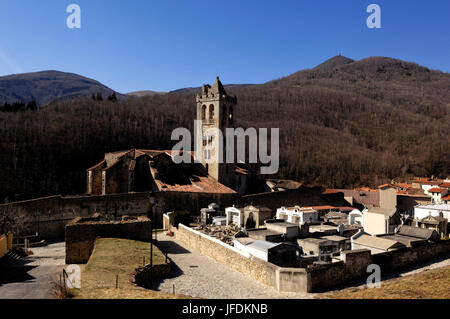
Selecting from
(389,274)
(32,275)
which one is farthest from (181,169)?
(389,274)

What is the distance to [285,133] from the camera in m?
98.1

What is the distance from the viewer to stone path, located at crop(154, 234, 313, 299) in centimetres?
1490

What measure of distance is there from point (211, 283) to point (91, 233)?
7.60 metres

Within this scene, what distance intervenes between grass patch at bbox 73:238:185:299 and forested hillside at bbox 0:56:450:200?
28713mm

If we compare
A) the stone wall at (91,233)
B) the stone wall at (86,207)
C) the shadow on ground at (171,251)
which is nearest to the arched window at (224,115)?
the stone wall at (86,207)

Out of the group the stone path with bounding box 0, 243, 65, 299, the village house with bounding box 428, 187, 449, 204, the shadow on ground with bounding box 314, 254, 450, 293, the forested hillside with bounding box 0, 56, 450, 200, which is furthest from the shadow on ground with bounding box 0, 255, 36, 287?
the village house with bounding box 428, 187, 449, 204

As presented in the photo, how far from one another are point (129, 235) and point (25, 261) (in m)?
5.61

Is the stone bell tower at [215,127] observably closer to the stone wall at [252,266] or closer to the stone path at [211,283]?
the stone wall at [252,266]

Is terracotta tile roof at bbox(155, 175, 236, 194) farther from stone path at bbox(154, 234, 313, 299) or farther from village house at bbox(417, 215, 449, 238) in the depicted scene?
village house at bbox(417, 215, 449, 238)

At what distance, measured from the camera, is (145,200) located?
30.4 m

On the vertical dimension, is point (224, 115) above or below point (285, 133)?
below

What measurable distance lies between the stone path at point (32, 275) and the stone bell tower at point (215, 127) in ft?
60.6

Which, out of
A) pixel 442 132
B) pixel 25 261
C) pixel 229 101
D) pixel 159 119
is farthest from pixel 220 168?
pixel 442 132

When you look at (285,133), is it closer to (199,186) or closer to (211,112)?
(211,112)
